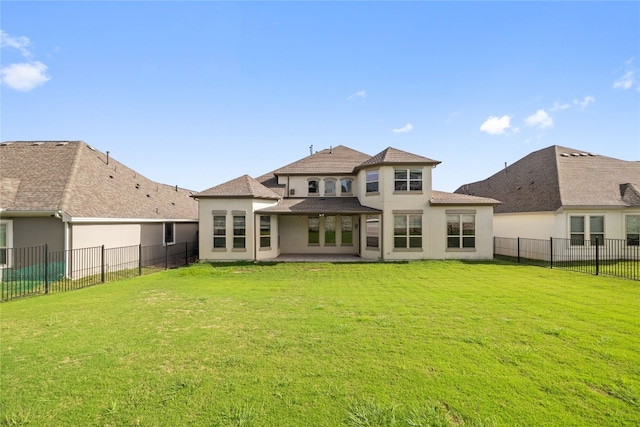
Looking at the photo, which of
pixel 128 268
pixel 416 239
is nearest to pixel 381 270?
pixel 416 239

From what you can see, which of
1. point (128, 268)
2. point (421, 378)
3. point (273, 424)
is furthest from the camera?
point (128, 268)

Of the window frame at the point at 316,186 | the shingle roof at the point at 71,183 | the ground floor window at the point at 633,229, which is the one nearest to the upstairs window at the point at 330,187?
the window frame at the point at 316,186

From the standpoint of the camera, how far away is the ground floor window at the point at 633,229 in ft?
56.8

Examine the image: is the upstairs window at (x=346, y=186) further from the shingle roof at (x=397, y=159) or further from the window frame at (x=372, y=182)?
the shingle roof at (x=397, y=159)

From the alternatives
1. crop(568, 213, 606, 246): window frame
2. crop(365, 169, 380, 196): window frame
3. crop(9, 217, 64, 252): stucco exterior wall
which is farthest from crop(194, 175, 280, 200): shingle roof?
crop(568, 213, 606, 246): window frame

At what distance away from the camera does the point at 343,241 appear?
798 inches

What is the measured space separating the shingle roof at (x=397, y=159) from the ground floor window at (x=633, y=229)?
12.4 m

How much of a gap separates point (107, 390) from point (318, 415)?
3123 mm

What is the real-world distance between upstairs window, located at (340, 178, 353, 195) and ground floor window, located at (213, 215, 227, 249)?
884 centimetres

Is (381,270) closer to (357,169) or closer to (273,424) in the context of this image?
(357,169)

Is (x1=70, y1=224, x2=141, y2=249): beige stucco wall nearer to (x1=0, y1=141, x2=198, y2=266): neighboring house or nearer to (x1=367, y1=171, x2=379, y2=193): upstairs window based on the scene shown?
(x1=0, y1=141, x2=198, y2=266): neighboring house

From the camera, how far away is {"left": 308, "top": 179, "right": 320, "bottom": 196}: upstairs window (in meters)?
21.6

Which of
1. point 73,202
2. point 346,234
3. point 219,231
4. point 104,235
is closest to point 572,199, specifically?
point 346,234

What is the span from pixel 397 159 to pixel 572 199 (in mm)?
11033
